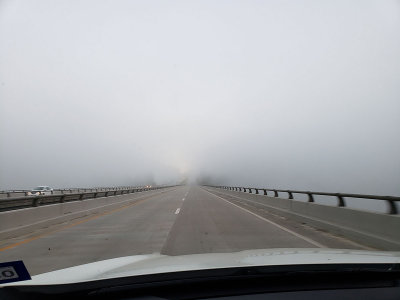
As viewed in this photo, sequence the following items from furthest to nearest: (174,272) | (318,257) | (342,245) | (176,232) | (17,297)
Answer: (176,232) < (342,245) < (318,257) < (174,272) < (17,297)

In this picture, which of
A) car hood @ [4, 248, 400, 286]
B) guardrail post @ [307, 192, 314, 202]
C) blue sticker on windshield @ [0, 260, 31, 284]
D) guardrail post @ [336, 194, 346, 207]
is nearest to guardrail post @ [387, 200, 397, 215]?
guardrail post @ [336, 194, 346, 207]

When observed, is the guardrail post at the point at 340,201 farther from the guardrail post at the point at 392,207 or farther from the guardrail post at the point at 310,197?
the guardrail post at the point at 310,197

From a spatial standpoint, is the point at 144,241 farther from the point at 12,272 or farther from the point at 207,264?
the point at 12,272

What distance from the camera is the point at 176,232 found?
12930 mm

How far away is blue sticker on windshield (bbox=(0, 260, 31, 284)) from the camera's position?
119 inches

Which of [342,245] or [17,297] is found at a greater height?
[17,297]

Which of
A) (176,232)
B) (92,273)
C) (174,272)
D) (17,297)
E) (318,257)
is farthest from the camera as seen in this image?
(176,232)

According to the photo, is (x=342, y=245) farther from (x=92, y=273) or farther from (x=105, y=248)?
(x=92, y=273)

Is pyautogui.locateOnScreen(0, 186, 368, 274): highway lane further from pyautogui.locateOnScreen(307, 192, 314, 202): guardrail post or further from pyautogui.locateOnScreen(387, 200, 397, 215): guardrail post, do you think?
pyautogui.locateOnScreen(307, 192, 314, 202): guardrail post

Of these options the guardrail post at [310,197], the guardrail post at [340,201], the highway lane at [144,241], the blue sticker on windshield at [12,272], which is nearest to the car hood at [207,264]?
the blue sticker on windshield at [12,272]

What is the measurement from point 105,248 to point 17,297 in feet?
22.9

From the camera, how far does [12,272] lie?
3092 mm

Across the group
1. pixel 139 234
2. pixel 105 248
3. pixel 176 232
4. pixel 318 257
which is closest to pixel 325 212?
pixel 176 232

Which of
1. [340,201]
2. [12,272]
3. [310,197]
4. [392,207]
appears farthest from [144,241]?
[12,272]
